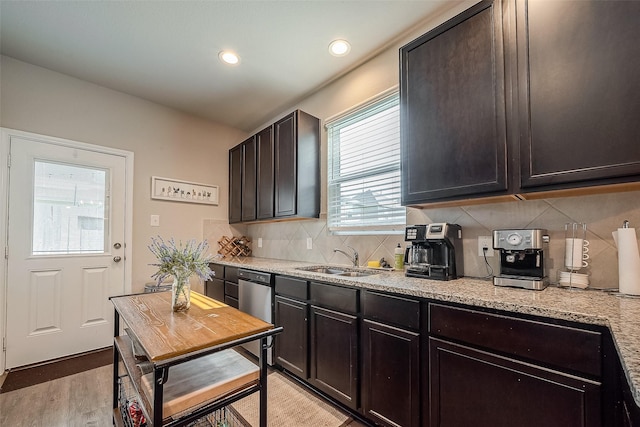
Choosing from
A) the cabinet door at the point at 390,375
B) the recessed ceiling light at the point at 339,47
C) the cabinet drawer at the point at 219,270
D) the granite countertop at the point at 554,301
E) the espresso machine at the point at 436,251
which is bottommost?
the cabinet door at the point at 390,375

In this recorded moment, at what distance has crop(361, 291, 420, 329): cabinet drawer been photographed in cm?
145

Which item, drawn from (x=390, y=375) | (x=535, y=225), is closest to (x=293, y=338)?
(x=390, y=375)

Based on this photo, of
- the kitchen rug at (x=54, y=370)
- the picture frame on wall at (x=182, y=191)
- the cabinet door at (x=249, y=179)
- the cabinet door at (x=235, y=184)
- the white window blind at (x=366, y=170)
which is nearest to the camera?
the kitchen rug at (x=54, y=370)

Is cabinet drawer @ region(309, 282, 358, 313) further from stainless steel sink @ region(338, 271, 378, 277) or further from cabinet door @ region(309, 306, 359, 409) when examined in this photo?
stainless steel sink @ region(338, 271, 378, 277)

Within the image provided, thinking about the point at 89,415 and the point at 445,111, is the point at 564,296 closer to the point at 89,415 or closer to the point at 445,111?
the point at 445,111

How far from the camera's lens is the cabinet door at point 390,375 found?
4.70 ft

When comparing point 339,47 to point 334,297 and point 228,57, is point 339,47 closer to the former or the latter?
point 228,57

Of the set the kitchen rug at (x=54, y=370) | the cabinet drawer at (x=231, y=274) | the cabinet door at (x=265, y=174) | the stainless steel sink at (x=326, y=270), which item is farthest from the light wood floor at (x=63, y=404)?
A: the cabinet door at (x=265, y=174)

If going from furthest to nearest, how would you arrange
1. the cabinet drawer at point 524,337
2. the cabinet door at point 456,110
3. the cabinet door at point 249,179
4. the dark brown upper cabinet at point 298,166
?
the cabinet door at point 249,179 → the dark brown upper cabinet at point 298,166 → the cabinet door at point 456,110 → the cabinet drawer at point 524,337

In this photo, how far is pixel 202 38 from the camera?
89.7 inches

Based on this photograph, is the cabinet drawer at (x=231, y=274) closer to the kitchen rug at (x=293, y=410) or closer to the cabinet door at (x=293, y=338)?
the cabinet door at (x=293, y=338)

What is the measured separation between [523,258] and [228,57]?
275cm

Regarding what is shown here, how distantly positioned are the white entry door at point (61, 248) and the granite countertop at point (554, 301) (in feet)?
9.09

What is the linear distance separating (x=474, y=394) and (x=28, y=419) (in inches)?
106
